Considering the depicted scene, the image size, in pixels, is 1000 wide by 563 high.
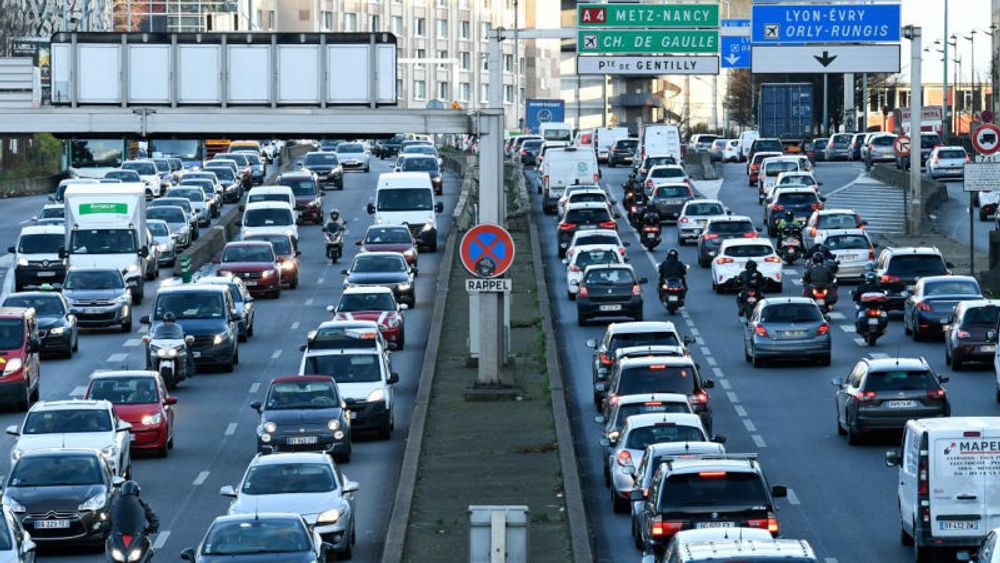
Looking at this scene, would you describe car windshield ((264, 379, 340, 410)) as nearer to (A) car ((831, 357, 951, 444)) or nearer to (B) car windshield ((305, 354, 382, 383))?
(B) car windshield ((305, 354, 382, 383))

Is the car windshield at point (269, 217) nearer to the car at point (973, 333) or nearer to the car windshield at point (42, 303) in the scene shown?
the car windshield at point (42, 303)

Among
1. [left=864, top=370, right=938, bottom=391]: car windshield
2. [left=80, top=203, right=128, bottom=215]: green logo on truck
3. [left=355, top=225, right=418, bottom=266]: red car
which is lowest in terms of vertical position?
[left=864, top=370, right=938, bottom=391]: car windshield

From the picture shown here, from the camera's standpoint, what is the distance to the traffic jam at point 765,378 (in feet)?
→ 81.0

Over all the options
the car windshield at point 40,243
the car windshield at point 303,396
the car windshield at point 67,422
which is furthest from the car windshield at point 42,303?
the car windshield at point 67,422

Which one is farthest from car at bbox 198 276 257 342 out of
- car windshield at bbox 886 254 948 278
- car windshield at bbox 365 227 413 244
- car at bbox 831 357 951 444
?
car at bbox 831 357 951 444

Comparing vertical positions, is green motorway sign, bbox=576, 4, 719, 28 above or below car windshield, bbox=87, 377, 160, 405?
above

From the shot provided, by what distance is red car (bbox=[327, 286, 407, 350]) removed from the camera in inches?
1914

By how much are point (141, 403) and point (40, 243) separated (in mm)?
25504

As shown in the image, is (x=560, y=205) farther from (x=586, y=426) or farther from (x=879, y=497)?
(x=879, y=497)

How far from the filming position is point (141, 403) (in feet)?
119

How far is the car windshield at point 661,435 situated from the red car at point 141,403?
9027 millimetres

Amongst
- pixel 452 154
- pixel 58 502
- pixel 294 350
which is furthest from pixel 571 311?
pixel 452 154

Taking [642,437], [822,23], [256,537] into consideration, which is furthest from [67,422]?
[822,23]

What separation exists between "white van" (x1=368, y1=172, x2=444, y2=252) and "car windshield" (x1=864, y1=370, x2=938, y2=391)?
3531cm
